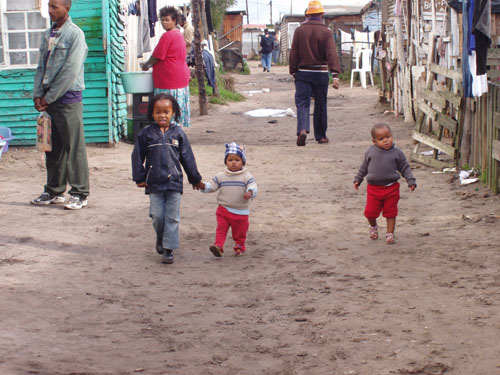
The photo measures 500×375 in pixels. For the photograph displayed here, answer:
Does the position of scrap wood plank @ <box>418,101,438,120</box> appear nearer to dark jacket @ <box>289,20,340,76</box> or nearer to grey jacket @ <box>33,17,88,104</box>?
dark jacket @ <box>289,20,340,76</box>

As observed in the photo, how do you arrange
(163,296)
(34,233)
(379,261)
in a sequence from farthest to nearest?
(34,233) → (379,261) → (163,296)

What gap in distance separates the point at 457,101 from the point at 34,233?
529 cm

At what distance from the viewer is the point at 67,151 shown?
757cm

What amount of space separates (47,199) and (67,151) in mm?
573

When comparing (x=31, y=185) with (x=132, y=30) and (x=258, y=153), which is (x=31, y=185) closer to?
(x=258, y=153)

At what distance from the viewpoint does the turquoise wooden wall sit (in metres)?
11.4

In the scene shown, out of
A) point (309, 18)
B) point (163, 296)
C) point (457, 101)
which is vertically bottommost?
point (163, 296)

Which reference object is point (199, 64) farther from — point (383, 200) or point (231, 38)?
point (231, 38)

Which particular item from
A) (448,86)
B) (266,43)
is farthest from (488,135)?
(266,43)

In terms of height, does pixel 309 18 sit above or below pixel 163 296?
above

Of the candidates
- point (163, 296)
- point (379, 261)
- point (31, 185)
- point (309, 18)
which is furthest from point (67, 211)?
point (309, 18)

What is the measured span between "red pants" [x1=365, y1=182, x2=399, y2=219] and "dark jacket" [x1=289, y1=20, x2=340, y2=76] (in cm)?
540

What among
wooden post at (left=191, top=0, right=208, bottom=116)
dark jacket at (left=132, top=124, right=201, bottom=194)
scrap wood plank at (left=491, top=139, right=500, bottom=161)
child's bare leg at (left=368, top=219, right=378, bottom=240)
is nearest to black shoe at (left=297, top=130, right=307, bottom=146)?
scrap wood plank at (left=491, top=139, right=500, bottom=161)

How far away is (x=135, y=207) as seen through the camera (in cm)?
777
